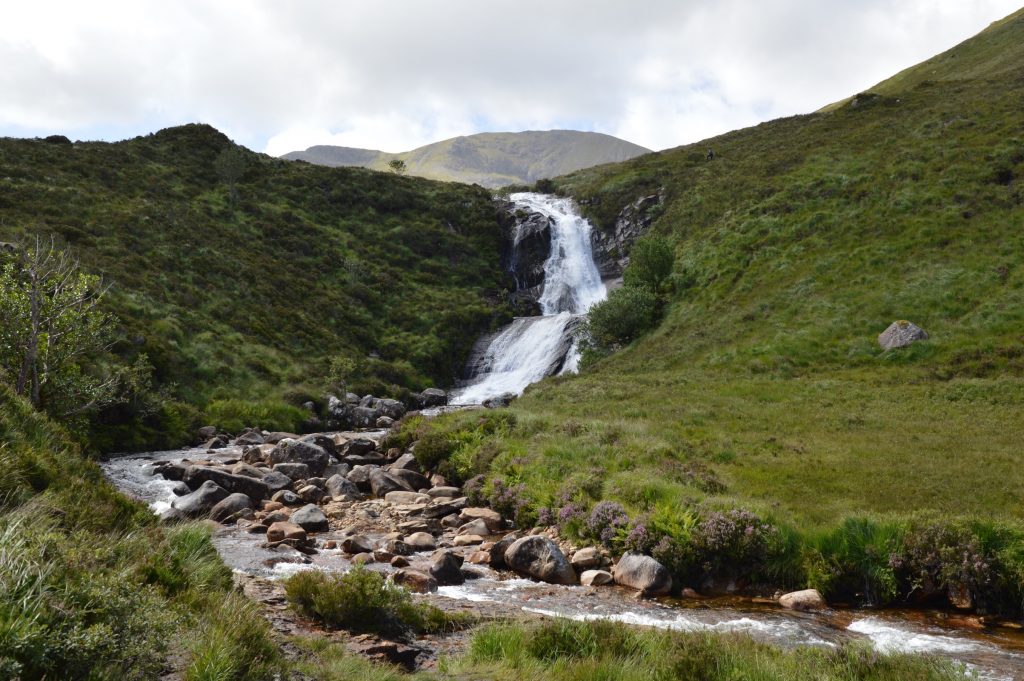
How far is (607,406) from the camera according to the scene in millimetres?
31062

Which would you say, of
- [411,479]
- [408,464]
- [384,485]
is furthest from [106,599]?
[408,464]

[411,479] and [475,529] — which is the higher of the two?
[411,479]

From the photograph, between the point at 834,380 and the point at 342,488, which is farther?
the point at 834,380

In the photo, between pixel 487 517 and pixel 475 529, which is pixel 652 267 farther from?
pixel 475 529

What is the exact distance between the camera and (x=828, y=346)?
38.3m

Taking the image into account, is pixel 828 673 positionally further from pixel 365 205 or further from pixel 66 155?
pixel 365 205

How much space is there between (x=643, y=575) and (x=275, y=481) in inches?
596

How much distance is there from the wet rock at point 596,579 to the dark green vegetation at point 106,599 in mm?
7951

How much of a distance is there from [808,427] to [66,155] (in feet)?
264

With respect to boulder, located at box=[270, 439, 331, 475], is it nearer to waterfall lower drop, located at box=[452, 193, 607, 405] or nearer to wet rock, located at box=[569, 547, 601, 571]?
wet rock, located at box=[569, 547, 601, 571]

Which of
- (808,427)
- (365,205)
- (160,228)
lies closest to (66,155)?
(160,228)

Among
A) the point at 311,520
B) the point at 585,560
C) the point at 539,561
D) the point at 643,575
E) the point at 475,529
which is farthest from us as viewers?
the point at 311,520

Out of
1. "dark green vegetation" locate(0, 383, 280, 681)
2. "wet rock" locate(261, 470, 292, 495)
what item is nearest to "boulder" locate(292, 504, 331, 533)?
"wet rock" locate(261, 470, 292, 495)

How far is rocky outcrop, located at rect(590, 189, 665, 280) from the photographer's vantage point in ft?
253
